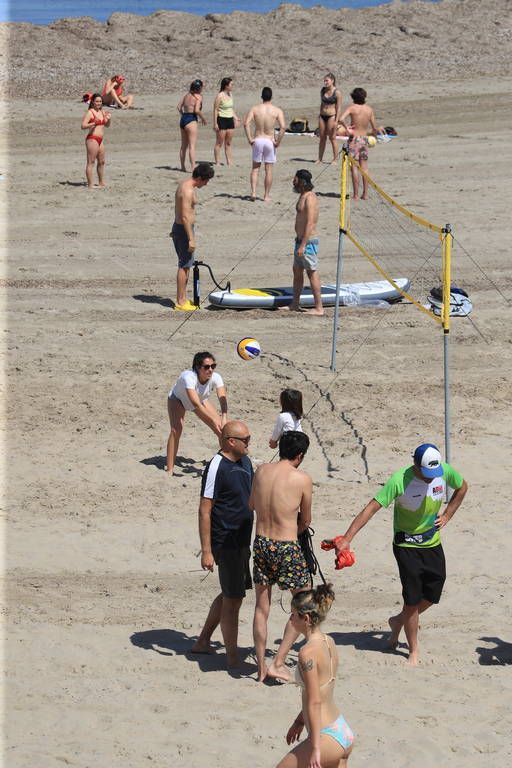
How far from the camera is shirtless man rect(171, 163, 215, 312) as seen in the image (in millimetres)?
15148

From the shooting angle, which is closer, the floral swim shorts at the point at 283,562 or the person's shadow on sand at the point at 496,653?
the floral swim shorts at the point at 283,562

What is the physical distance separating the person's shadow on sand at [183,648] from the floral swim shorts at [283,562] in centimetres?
81

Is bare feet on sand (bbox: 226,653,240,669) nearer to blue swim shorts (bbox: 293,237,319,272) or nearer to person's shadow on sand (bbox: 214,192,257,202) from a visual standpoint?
blue swim shorts (bbox: 293,237,319,272)

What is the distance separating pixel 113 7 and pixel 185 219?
101 feet

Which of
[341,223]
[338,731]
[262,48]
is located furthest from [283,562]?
[262,48]

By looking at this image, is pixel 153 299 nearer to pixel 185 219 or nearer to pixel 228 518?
pixel 185 219

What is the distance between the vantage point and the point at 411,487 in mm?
8844

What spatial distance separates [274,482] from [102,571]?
2.43m

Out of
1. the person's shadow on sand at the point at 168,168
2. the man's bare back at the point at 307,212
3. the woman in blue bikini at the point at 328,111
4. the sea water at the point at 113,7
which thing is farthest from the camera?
the sea water at the point at 113,7

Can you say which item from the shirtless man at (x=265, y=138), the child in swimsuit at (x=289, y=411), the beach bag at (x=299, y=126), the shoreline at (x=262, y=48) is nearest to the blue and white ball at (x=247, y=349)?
the child in swimsuit at (x=289, y=411)

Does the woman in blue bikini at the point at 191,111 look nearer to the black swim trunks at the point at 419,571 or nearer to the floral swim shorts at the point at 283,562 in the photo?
the black swim trunks at the point at 419,571

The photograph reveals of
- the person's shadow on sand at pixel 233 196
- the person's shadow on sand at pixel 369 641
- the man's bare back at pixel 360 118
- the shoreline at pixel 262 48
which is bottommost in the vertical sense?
the person's shadow on sand at pixel 369 641

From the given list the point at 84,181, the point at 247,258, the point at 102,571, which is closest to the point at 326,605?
the point at 102,571

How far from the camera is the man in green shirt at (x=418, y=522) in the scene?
8750 mm
